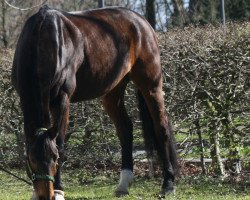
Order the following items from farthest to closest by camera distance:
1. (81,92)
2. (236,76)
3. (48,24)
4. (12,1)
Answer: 1. (12,1)
2. (236,76)
3. (81,92)
4. (48,24)

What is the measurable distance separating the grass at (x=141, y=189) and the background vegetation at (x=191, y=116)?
85 mm

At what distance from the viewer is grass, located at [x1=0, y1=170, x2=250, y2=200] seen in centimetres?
689

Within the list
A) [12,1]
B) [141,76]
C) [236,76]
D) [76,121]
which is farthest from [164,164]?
[12,1]

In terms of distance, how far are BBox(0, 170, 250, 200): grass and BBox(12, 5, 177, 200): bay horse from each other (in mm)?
279

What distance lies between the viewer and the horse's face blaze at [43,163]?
470 cm

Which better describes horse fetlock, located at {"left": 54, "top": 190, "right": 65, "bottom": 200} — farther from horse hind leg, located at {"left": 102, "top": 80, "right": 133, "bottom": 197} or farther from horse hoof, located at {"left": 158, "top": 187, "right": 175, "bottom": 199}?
horse hind leg, located at {"left": 102, "top": 80, "right": 133, "bottom": 197}

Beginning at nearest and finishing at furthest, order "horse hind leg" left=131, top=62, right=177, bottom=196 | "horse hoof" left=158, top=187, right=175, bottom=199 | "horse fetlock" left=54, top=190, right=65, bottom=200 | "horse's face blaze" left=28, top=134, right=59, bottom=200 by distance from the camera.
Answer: "horse's face blaze" left=28, top=134, right=59, bottom=200, "horse fetlock" left=54, top=190, right=65, bottom=200, "horse hoof" left=158, top=187, right=175, bottom=199, "horse hind leg" left=131, top=62, right=177, bottom=196

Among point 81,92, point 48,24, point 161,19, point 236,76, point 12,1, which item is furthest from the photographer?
point 161,19

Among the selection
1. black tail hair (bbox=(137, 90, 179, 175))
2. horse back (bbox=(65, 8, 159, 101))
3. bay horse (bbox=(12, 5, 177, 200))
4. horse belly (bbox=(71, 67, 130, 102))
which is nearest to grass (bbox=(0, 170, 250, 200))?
bay horse (bbox=(12, 5, 177, 200))

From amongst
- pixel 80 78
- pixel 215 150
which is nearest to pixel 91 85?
pixel 80 78

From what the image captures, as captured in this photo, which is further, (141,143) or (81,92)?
(141,143)

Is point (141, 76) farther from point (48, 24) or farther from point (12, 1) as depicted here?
point (12, 1)

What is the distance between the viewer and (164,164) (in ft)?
23.4

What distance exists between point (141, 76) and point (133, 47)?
0.35 metres
